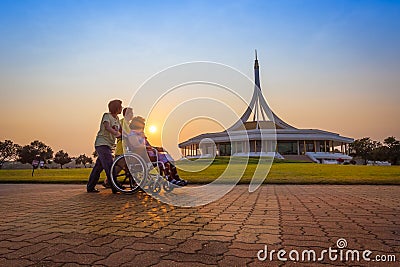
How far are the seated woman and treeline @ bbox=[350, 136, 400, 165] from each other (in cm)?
4915

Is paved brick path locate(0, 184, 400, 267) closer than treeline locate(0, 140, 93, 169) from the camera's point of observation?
Yes

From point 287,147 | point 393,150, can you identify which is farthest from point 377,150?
point 287,147

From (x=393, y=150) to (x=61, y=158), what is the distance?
49068 millimetres

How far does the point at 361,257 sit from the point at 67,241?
2231 millimetres

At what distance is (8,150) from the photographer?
54.7m

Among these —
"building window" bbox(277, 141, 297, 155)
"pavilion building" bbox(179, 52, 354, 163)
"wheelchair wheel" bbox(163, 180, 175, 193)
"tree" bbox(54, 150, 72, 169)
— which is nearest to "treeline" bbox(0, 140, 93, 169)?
"tree" bbox(54, 150, 72, 169)

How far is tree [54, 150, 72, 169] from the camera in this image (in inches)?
→ 2297

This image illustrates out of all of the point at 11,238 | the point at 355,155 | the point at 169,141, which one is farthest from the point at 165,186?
the point at 355,155

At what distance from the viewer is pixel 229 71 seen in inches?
243

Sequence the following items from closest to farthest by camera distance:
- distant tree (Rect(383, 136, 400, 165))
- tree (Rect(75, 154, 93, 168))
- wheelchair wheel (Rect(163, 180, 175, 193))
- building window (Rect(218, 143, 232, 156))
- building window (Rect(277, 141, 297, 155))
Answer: wheelchair wheel (Rect(163, 180, 175, 193)), distant tree (Rect(383, 136, 400, 165)), building window (Rect(277, 141, 297, 155)), building window (Rect(218, 143, 232, 156)), tree (Rect(75, 154, 93, 168))

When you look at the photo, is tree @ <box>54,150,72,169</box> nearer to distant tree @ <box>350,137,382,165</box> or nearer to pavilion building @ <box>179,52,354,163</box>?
pavilion building @ <box>179,52,354,163</box>

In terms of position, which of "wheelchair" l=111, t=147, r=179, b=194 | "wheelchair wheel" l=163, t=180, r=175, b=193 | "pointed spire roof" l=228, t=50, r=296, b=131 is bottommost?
"wheelchair wheel" l=163, t=180, r=175, b=193

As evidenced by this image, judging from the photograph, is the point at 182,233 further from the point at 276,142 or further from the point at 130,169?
the point at 276,142

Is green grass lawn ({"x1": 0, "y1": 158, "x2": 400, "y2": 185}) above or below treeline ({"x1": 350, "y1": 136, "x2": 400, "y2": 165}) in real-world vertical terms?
below
